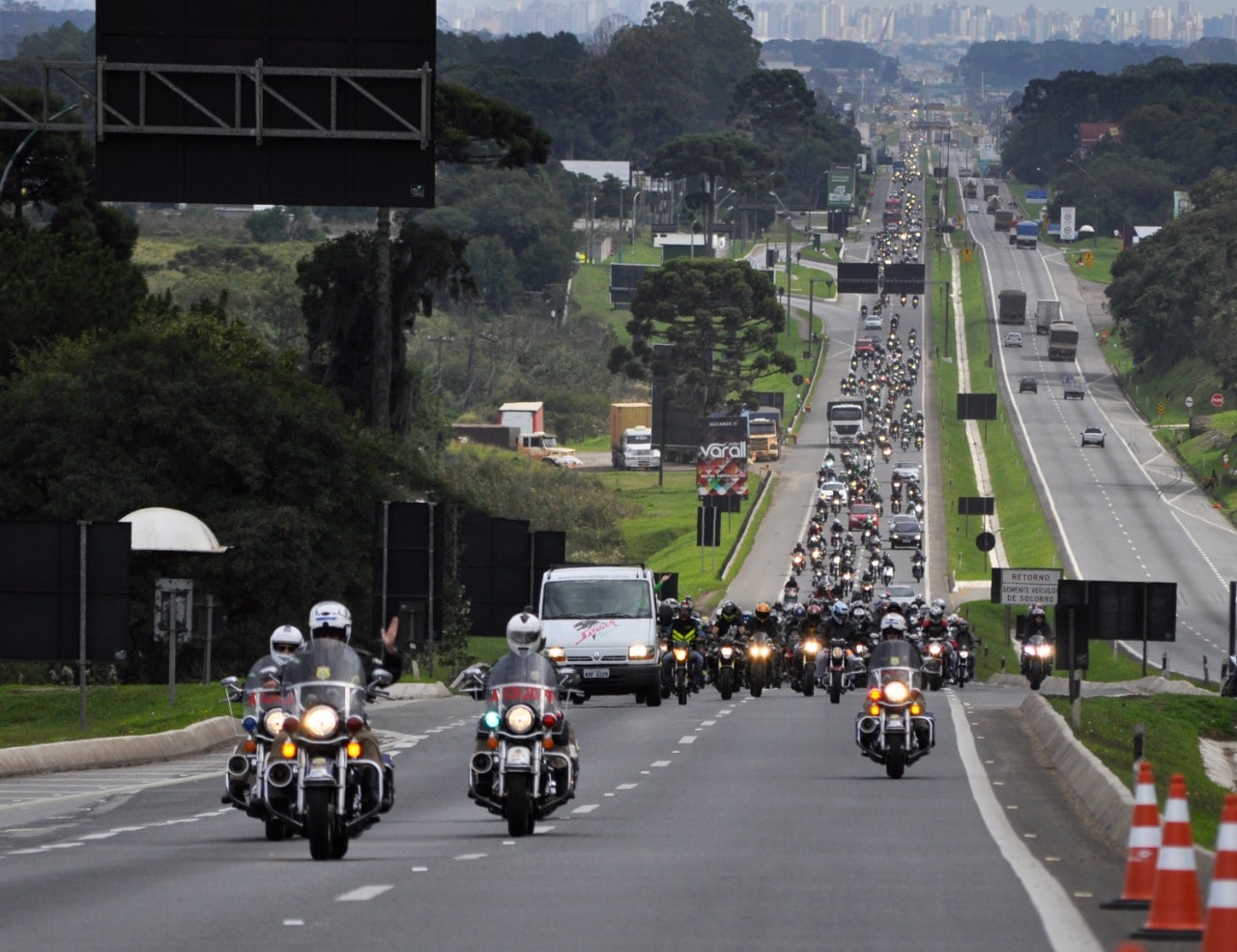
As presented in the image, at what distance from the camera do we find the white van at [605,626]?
37.4 metres

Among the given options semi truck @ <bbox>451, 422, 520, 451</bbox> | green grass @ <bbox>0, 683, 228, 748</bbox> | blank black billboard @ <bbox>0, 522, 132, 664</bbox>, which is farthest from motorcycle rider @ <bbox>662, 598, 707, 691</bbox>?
semi truck @ <bbox>451, 422, 520, 451</bbox>

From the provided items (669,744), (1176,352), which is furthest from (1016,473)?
(669,744)

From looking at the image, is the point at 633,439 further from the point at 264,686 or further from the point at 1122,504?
the point at 264,686

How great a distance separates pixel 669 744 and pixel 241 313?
11295 centimetres

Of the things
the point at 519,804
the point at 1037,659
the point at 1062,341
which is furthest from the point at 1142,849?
the point at 1062,341

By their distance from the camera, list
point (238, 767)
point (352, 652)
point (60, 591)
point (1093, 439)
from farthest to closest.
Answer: point (1093, 439), point (60, 591), point (238, 767), point (352, 652)

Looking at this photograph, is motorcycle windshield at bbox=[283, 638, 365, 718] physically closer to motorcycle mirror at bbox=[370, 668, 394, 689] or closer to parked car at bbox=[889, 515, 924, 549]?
motorcycle mirror at bbox=[370, 668, 394, 689]

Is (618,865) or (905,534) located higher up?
(905,534)

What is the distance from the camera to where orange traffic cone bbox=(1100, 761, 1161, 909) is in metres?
12.8

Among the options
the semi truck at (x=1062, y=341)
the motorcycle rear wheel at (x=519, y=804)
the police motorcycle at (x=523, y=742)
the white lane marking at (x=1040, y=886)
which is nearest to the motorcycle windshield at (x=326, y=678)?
the police motorcycle at (x=523, y=742)

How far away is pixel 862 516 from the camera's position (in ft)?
372

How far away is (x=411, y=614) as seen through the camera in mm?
20250

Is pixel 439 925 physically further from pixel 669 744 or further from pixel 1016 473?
pixel 1016 473

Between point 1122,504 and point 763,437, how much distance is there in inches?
901
